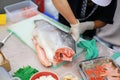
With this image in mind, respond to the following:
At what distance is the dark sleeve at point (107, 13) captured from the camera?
147 cm

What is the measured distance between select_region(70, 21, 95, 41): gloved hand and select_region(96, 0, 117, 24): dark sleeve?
83 millimetres

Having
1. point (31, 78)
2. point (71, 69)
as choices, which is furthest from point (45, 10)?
point (31, 78)

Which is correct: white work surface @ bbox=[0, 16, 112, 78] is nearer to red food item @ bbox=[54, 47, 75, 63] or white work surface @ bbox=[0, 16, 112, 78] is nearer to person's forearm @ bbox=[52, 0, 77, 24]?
red food item @ bbox=[54, 47, 75, 63]

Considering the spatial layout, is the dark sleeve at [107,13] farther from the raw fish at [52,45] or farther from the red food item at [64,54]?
the red food item at [64,54]

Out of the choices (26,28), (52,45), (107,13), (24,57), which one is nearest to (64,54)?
(52,45)

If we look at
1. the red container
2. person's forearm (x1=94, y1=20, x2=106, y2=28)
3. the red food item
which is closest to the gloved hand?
person's forearm (x1=94, y1=20, x2=106, y2=28)

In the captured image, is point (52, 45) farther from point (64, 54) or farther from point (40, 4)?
point (40, 4)

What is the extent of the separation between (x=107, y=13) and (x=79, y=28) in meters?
0.28

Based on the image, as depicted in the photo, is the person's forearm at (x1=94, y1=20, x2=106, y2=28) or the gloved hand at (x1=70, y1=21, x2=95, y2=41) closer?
the gloved hand at (x1=70, y1=21, x2=95, y2=41)

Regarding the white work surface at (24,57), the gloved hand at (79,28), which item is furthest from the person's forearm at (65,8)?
the white work surface at (24,57)

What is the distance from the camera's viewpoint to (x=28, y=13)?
153cm

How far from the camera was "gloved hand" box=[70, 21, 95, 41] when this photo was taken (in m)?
1.24

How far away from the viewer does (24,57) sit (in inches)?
45.4

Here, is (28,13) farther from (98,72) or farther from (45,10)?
(98,72)
